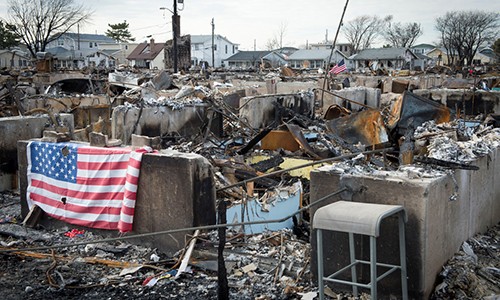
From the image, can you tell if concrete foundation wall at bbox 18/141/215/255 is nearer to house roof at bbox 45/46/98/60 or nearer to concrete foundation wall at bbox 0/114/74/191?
concrete foundation wall at bbox 0/114/74/191

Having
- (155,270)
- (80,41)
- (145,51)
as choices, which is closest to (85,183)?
(155,270)

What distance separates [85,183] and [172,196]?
4.73ft

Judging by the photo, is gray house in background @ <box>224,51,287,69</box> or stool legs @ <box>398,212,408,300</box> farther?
gray house in background @ <box>224,51,287,69</box>

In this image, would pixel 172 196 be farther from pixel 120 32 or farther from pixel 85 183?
pixel 120 32

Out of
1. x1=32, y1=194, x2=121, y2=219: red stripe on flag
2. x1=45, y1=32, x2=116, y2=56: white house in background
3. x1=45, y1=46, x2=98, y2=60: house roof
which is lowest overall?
x1=32, y1=194, x2=121, y2=219: red stripe on flag

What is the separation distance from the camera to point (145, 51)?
255ft

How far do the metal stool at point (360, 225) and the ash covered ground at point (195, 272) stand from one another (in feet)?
2.11

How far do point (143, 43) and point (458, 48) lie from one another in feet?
148

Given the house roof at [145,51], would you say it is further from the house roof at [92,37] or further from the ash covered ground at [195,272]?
the ash covered ground at [195,272]

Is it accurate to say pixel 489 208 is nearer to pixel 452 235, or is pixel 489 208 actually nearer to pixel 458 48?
pixel 452 235

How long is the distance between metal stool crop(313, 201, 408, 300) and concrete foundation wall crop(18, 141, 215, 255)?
214 centimetres

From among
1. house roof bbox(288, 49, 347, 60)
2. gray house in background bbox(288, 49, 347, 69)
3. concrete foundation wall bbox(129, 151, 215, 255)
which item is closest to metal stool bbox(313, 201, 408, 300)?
concrete foundation wall bbox(129, 151, 215, 255)

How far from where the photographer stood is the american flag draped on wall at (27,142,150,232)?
6.60 m

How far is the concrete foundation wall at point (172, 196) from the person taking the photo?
242 inches
